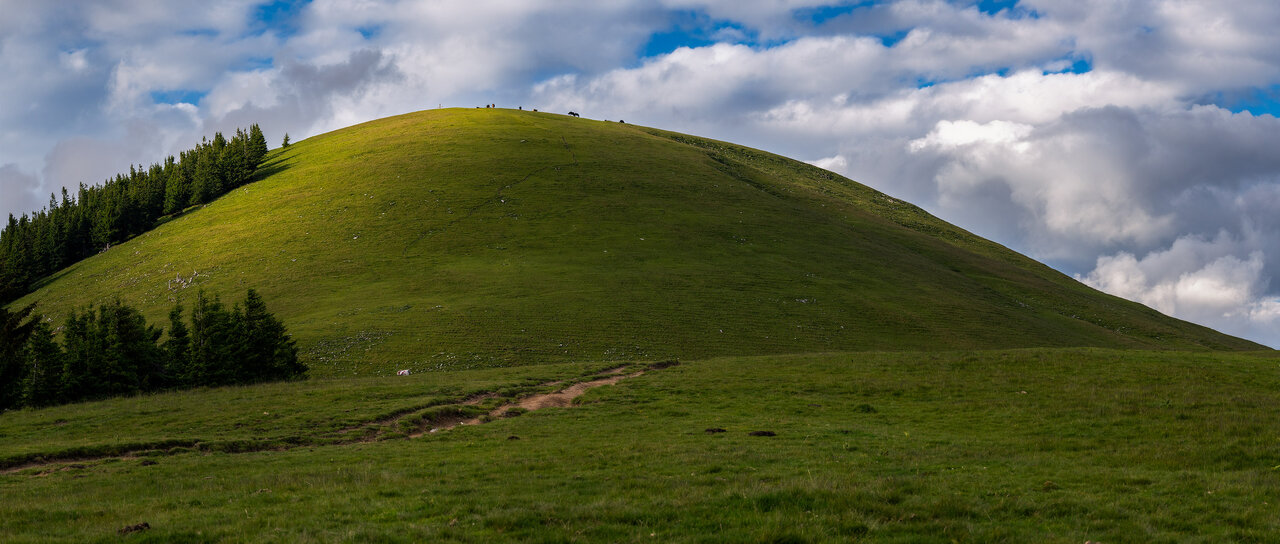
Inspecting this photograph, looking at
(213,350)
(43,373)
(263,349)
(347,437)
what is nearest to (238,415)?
(347,437)

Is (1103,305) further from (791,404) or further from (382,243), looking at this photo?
(382,243)

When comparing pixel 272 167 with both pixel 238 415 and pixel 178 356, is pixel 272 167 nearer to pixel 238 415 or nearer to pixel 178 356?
pixel 178 356

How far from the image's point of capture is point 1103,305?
330 feet

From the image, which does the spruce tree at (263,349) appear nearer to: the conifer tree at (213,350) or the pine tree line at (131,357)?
the pine tree line at (131,357)

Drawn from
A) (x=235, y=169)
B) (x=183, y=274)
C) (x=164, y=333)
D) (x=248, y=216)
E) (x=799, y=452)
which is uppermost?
(x=235, y=169)

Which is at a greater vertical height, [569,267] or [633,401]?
[569,267]

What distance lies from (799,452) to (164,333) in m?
69.3

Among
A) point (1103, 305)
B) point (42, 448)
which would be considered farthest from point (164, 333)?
point (1103, 305)

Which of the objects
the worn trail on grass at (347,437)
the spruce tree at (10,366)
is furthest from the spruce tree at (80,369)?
the worn trail on grass at (347,437)

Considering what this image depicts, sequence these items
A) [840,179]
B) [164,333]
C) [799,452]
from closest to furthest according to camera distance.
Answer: [799,452] < [164,333] < [840,179]

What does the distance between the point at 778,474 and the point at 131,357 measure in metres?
44.4

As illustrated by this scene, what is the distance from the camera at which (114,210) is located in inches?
4552

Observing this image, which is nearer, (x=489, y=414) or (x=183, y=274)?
(x=489, y=414)

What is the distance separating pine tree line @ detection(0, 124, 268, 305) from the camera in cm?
10700
